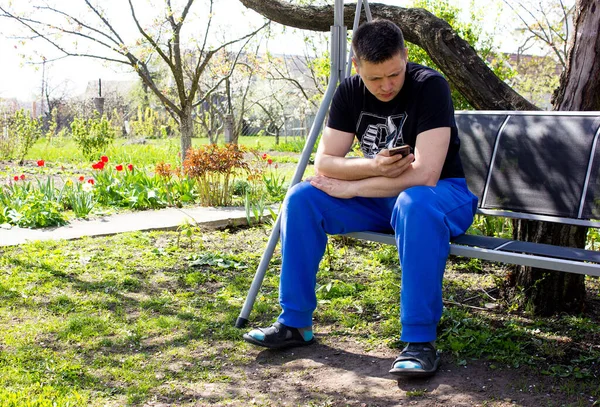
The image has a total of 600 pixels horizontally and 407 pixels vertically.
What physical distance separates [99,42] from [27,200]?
7.18ft

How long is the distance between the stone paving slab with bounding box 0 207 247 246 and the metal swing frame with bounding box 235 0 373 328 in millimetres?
2051

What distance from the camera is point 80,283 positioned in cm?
407

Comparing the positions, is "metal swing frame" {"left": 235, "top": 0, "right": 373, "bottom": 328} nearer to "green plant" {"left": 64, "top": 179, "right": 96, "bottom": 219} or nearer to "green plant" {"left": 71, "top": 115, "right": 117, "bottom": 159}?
"green plant" {"left": 64, "top": 179, "right": 96, "bottom": 219}

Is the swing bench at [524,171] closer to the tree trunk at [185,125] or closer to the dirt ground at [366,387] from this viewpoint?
the dirt ground at [366,387]

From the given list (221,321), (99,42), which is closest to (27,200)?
(99,42)

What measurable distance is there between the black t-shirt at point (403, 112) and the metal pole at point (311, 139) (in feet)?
0.52

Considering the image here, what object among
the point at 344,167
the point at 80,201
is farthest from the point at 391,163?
the point at 80,201

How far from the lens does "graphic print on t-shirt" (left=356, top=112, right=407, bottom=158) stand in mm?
3029

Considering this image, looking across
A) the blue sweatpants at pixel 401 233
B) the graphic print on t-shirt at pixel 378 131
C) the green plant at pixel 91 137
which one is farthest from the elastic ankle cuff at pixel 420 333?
the green plant at pixel 91 137

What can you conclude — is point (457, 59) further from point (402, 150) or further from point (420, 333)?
point (420, 333)

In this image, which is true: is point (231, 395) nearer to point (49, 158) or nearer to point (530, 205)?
point (530, 205)

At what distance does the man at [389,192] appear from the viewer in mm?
2588

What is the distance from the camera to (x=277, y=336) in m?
2.97

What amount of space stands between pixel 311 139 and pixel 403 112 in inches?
20.6
